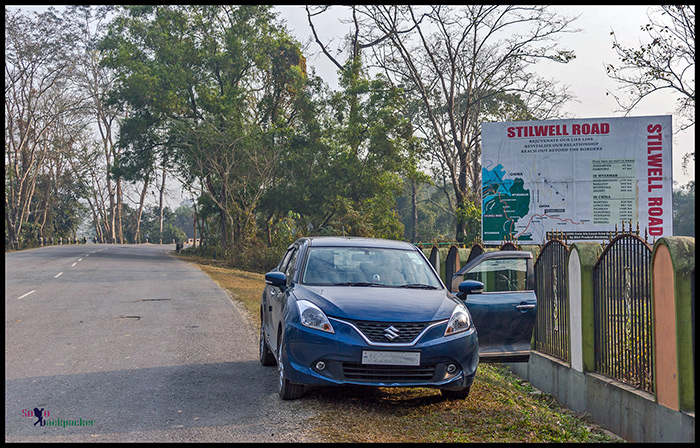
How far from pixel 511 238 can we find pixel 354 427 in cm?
1100

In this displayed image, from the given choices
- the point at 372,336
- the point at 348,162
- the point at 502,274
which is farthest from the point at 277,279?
the point at 348,162

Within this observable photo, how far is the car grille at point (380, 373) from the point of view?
6.30m

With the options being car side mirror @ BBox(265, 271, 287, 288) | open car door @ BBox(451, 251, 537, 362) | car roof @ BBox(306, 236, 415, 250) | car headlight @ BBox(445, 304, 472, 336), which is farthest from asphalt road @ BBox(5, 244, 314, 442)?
open car door @ BBox(451, 251, 537, 362)

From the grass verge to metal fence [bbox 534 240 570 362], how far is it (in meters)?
1.28

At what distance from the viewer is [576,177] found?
1611 cm

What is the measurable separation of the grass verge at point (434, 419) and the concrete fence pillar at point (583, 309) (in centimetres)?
67

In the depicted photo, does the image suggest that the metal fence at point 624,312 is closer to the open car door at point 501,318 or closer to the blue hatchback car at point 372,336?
the open car door at point 501,318

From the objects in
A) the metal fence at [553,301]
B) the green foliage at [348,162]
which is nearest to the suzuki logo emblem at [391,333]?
the metal fence at [553,301]

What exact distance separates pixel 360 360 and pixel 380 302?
0.68 metres

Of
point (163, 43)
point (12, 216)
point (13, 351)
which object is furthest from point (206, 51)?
point (13, 351)

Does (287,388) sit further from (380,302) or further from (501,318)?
(501,318)

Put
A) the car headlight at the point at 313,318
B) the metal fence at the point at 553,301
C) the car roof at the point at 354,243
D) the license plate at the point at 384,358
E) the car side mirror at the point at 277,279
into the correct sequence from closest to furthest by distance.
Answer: the license plate at the point at 384,358 → the car headlight at the point at 313,318 → the car side mirror at the point at 277,279 → the car roof at the point at 354,243 → the metal fence at the point at 553,301

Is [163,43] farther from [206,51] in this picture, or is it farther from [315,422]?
[315,422]

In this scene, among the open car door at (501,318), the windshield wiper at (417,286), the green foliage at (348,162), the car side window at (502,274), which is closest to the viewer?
the windshield wiper at (417,286)
